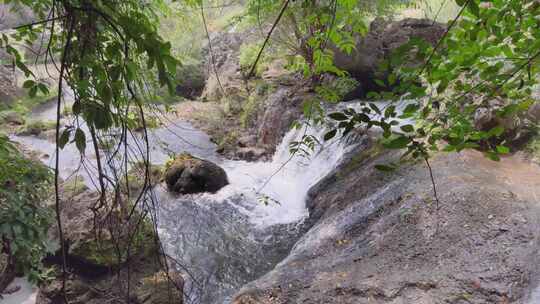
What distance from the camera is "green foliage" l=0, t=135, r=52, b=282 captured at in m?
2.61

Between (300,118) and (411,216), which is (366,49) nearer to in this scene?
(300,118)

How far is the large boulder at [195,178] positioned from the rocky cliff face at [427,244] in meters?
3.34

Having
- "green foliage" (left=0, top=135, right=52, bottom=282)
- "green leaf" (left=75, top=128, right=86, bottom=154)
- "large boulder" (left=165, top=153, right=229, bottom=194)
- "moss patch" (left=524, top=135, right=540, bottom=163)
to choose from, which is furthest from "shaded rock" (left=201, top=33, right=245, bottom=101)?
"green leaf" (left=75, top=128, right=86, bottom=154)

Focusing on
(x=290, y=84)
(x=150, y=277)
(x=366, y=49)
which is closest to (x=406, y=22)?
(x=366, y=49)

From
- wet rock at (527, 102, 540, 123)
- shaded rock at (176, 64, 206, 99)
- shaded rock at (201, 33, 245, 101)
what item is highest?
wet rock at (527, 102, 540, 123)

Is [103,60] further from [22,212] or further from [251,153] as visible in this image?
[251,153]

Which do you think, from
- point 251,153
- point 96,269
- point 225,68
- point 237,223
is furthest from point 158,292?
point 225,68

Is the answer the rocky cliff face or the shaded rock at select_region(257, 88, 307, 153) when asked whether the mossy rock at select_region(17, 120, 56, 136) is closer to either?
the shaded rock at select_region(257, 88, 307, 153)

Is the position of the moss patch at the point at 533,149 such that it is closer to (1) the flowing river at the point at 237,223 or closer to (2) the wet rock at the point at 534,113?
(2) the wet rock at the point at 534,113

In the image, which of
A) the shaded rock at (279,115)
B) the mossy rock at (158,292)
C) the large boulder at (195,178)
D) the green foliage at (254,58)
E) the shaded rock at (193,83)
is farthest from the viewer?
the shaded rock at (193,83)

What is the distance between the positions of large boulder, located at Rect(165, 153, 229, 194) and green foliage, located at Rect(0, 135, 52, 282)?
4186mm

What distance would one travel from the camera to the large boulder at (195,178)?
7277mm

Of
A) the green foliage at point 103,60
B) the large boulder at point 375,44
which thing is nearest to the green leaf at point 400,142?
the green foliage at point 103,60

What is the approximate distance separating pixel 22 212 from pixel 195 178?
470 centimetres
